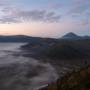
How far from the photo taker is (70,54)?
70312 mm

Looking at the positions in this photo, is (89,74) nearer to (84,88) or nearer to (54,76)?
(84,88)

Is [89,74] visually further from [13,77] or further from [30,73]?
[30,73]

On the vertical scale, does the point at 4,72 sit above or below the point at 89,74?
below

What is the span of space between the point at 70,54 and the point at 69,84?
52.1 meters

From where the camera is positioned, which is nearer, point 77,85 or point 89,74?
point 77,85

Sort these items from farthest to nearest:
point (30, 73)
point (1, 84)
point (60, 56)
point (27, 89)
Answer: point (60, 56)
point (30, 73)
point (1, 84)
point (27, 89)

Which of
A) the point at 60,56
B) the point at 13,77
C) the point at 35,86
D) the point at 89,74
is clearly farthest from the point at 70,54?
the point at 89,74

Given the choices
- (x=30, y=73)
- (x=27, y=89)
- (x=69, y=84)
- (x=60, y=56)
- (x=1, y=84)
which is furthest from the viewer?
(x=60, y=56)

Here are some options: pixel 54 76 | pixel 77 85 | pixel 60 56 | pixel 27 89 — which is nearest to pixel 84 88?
pixel 77 85

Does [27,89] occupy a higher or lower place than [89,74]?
lower

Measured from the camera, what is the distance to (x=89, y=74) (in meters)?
19.6

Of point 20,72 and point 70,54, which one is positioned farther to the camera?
point 70,54

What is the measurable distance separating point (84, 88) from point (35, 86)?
15952 mm

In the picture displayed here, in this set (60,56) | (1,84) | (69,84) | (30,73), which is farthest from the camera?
(60,56)
